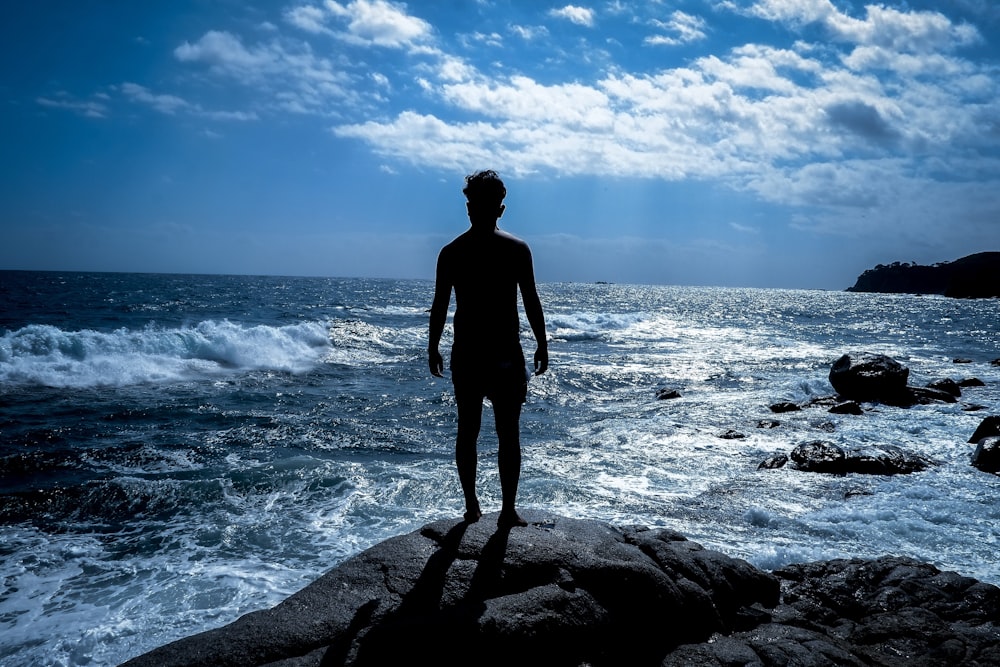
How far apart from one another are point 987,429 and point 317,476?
1161cm

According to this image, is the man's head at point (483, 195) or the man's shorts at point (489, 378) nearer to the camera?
the man's head at point (483, 195)

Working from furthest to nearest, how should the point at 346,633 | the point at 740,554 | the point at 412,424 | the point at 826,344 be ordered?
the point at 826,344, the point at 412,424, the point at 740,554, the point at 346,633

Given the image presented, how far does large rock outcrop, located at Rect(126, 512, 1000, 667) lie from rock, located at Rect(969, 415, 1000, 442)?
7977 millimetres

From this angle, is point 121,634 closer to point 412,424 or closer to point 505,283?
point 505,283

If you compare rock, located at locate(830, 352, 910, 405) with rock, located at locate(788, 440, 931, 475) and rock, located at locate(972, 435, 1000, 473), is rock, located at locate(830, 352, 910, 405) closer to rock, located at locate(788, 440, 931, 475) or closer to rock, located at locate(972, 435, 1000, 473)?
rock, located at locate(972, 435, 1000, 473)

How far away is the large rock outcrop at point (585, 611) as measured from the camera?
2.95 metres

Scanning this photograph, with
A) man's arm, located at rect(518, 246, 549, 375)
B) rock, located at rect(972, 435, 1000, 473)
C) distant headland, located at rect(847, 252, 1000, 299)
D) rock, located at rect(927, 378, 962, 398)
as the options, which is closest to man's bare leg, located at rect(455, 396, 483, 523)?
man's arm, located at rect(518, 246, 549, 375)

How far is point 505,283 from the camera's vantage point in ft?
12.8

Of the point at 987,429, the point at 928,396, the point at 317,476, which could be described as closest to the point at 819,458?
the point at 987,429

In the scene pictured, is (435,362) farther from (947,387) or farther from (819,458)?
(947,387)

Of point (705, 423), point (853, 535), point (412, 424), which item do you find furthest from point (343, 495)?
point (705, 423)

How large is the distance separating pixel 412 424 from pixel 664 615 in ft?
29.1

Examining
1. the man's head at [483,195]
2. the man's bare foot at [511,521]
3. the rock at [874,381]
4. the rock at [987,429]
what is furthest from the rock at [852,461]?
the man's head at [483,195]

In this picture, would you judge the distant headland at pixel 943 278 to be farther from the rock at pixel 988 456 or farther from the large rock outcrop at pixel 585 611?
the large rock outcrop at pixel 585 611
